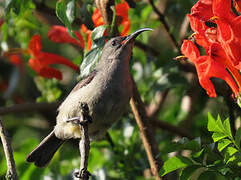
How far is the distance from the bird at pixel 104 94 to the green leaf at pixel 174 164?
95 centimetres

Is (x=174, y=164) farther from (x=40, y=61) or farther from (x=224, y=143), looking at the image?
(x=40, y=61)

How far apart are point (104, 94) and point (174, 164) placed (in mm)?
1020

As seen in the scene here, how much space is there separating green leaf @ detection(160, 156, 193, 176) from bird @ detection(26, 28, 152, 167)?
3.12 feet

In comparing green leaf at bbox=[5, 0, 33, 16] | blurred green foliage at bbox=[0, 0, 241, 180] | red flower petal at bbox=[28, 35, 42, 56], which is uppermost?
green leaf at bbox=[5, 0, 33, 16]

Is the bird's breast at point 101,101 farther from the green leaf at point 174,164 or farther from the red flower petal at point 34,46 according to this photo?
the green leaf at point 174,164

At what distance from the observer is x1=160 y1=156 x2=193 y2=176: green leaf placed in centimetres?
219

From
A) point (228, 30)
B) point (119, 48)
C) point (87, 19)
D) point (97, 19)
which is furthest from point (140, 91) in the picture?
point (228, 30)

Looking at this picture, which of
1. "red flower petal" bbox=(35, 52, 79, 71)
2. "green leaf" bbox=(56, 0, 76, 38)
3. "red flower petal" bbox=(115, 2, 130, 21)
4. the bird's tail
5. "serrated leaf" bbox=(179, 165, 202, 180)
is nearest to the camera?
"serrated leaf" bbox=(179, 165, 202, 180)

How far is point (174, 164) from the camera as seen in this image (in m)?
2.20

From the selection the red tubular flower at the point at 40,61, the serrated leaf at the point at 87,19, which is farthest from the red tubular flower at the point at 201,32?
the red tubular flower at the point at 40,61

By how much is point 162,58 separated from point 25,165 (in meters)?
1.59

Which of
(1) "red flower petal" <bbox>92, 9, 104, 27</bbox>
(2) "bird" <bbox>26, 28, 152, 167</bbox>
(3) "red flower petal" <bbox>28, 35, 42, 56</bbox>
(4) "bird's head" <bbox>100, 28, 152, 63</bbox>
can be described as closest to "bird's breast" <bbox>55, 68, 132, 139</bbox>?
(2) "bird" <bbox>26, 28, 152, 167</bbox>

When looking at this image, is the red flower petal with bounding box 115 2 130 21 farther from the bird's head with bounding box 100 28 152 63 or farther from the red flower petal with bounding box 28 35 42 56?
the red flower petal with bounding box 28 35 42 56

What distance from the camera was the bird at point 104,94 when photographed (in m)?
3.07
